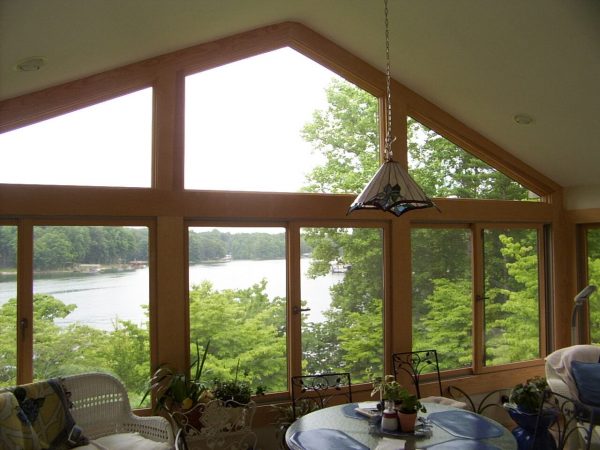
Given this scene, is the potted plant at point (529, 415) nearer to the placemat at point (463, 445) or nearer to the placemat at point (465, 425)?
the placemat at point (465, 425)

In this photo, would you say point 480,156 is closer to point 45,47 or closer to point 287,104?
point 287,104

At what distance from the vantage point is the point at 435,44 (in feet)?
15.0

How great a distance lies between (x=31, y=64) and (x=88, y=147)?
93cm

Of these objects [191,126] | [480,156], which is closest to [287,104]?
[191,126]

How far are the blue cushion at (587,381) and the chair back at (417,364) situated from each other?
1.25 m

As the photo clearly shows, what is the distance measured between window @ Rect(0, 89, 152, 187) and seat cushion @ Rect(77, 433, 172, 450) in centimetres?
183

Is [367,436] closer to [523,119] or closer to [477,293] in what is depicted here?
[477,293]

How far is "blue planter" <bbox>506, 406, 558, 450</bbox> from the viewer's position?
4145 mm

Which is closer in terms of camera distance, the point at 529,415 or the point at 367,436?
the point at 367,436

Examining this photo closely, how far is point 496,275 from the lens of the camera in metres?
5.92

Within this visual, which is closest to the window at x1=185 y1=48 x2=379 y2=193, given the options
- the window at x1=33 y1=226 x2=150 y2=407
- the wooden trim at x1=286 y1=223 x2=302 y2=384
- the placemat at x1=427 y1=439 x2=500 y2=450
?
the wooden trim at x1=286 y1=223 x2=302 y2=384

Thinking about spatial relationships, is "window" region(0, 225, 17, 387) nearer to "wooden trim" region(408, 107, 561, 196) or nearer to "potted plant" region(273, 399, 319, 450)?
"potted plant" region(273, 399, 319, 450)

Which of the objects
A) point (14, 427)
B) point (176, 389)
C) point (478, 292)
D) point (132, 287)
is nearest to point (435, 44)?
point (478, 292)

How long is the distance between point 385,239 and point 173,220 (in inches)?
78.0
